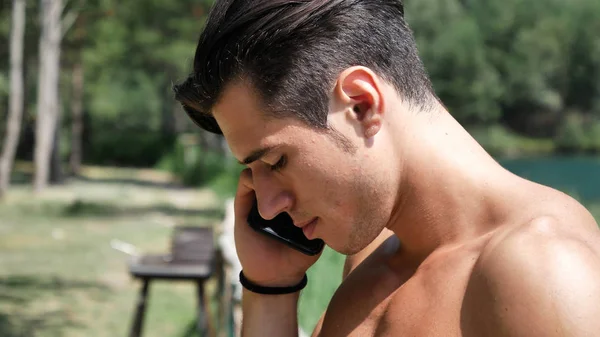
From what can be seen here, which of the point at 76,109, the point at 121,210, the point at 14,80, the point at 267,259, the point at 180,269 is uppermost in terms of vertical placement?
the point at 267,259

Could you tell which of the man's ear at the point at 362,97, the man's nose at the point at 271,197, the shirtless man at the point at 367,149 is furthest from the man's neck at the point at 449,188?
the man's nose at the point at 271,197

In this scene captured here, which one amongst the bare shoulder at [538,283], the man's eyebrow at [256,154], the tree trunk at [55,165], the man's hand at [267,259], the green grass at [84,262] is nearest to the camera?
the bare shoulder at [538,283]

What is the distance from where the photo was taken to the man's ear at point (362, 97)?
147 centimetres

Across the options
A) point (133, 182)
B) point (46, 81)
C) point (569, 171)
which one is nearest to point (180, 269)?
point (46, 81)

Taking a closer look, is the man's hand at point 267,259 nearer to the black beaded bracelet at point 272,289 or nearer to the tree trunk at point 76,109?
the black beaded bracelet at point 272,289

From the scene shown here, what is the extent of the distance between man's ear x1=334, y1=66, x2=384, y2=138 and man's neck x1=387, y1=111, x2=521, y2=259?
112 millimetres

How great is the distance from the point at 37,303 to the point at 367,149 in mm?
7640

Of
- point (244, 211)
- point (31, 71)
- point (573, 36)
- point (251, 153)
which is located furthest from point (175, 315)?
point (573, 36)

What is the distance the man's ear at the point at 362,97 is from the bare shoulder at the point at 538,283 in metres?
0.33

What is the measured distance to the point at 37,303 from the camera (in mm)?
8336

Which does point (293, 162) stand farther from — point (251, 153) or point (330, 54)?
point (330, 54)

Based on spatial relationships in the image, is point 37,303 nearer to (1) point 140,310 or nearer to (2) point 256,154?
(1) point 140,310

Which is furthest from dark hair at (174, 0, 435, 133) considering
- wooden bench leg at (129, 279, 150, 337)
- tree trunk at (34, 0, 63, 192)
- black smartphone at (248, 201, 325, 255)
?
tree trunk at (34, 0, 63, 192)

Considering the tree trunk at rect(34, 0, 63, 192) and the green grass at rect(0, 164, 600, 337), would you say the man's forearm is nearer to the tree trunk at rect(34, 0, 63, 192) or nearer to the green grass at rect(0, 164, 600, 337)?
the green grass at rect(0, 164, 600, 337)
